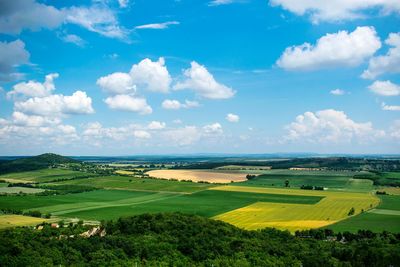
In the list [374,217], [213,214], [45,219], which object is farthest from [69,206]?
[374,217]

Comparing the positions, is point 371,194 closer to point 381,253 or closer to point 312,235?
point 312,235

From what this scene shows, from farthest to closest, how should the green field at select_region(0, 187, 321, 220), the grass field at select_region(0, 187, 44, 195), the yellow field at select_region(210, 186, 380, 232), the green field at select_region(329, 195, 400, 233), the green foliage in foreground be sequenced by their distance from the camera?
the grass field at select_region(0, 187, 44, 195)
the green field at select_region(0, 187, 321, 220)
the yellow field at select_region(210, 186, 380, 232)
the green field at select_region(329, 195, 400, 233)
the green foliage in foreground

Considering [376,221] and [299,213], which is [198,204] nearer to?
[299,213]

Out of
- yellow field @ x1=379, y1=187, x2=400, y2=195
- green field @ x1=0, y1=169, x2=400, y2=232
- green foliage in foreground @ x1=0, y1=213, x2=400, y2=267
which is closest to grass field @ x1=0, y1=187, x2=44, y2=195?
green field @ x1=0, y1=169, x2=400, y2=232

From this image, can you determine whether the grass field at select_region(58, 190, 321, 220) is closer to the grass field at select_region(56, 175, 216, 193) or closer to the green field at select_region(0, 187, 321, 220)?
the green field at select_region(0, 187, 321, 220)

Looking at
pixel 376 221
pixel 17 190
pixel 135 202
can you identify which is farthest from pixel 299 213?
pixel 17 190
